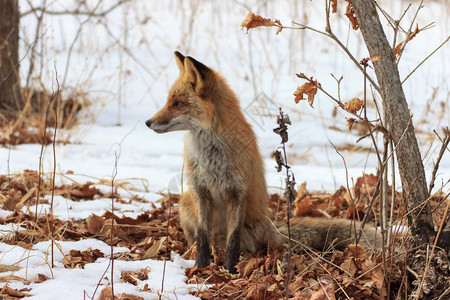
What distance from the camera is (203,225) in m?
3.44

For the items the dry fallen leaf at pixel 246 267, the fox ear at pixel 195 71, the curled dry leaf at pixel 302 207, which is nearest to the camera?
the dry fallen leaf at pixel 246 267

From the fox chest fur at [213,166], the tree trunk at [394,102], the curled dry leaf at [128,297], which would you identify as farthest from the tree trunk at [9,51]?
the tree trunk at [394,102]

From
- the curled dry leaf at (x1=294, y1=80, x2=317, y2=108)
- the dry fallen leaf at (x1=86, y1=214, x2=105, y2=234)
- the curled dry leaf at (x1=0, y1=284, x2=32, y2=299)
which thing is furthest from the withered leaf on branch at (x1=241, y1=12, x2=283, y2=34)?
the dry fallen leaf at (x1=86, y1=214, x2=105, y2=234)

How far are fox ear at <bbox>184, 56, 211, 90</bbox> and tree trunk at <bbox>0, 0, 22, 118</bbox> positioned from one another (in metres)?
4.42

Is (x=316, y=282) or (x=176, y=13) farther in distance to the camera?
(x=176, y=13)

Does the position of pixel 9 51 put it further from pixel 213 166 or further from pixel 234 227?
pixel 234 227

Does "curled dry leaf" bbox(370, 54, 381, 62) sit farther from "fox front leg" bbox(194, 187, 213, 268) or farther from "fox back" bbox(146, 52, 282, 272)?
"fox front leg" bbox(194, 187, 213, 268)

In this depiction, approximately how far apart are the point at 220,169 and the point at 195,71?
0.70m

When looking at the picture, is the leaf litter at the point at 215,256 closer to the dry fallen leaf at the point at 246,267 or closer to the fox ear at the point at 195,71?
the dry fallen leaf at the point at 246,267

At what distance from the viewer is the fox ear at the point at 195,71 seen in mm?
3457

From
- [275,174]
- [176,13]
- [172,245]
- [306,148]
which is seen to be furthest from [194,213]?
[176,13]

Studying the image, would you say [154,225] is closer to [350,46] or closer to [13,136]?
[13,136]

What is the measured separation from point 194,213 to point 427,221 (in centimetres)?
168

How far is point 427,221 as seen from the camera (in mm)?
2596
